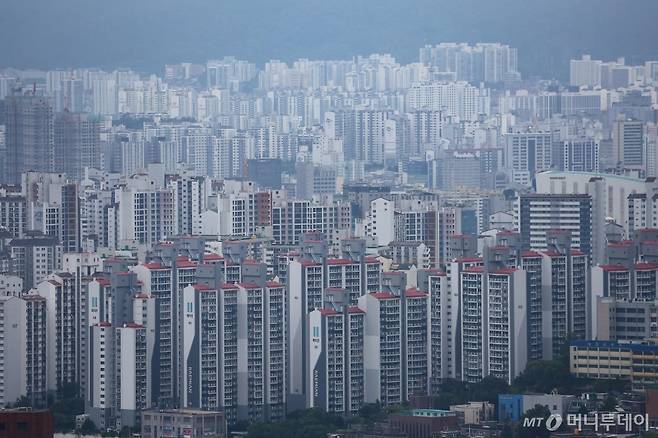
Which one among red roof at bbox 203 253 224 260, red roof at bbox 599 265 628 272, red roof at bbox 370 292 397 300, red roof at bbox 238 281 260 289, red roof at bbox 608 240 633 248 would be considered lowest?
red roof at bbox 370 292 397 300

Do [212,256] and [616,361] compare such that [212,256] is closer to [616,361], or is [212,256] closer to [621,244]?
[621,244]

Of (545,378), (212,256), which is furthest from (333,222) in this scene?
(545,378)

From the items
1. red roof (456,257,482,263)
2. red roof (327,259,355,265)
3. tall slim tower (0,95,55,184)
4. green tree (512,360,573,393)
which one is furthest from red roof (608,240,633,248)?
tall slim tower (0,95,55,184)

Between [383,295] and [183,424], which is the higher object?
[383,295]

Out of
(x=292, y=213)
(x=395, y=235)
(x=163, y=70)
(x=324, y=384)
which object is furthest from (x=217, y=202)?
(x=163, y=70)

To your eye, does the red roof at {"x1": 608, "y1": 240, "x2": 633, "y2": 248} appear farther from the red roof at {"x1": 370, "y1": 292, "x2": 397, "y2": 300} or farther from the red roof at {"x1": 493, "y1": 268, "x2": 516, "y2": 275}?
the red roof at {"x1": 370, "y1": 292, "x2": 397, "y2": 300}

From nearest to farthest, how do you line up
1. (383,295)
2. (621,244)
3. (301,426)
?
(301,426) < (383,295) < (621,244)

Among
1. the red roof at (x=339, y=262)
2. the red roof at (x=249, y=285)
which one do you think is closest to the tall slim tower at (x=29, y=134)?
the red roof at (x=339, y=262)

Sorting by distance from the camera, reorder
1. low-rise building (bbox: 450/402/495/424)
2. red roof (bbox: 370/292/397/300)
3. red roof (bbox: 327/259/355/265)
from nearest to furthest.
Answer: low-rise building (bbox: 450/402/495/424) < red roof (bbox: 370/292/397/300) < red roof (bbox: 327/259/355/265)

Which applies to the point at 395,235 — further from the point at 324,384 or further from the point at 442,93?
the point at 442,93

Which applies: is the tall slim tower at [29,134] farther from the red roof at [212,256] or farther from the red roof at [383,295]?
the red roof at [383,295]

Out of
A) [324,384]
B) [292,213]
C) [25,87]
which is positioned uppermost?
[25,87]
